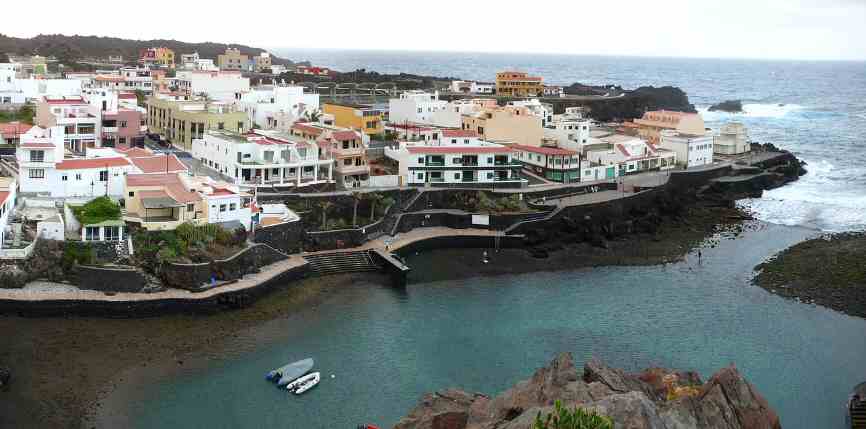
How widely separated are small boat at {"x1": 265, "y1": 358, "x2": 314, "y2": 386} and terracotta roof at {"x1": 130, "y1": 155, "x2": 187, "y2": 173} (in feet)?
49.3

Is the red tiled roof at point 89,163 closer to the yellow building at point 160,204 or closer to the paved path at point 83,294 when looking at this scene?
the yellow building at point 160,204

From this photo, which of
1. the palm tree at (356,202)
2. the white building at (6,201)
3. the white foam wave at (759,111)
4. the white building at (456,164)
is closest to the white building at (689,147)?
the white building at (456,164)

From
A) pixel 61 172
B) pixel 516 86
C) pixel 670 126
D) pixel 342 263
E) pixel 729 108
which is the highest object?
pixel 516 86

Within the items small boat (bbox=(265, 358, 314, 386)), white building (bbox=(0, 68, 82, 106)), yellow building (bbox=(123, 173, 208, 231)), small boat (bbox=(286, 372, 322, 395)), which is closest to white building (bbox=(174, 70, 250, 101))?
white building (bbox=(0, 68, 82, 106))

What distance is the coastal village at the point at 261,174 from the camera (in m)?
31.9

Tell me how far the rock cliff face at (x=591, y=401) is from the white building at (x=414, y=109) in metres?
41.3

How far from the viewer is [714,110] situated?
104 meters

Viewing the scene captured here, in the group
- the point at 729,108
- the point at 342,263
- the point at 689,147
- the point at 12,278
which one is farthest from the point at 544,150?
the point at 729,108

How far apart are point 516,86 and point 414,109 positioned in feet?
87.2

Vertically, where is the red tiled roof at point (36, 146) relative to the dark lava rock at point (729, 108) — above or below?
below

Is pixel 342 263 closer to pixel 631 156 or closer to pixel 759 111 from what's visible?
pixel 631 156

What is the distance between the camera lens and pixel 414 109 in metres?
59.7

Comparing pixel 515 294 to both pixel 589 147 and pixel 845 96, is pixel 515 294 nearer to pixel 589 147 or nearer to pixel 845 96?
pixel 589 147

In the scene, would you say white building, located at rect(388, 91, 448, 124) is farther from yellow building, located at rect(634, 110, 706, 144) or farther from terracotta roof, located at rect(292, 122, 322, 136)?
yellow building, located at rect(634, 110, 706, 144)
